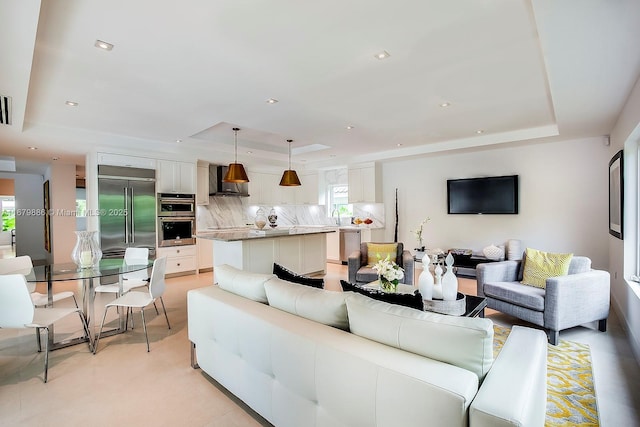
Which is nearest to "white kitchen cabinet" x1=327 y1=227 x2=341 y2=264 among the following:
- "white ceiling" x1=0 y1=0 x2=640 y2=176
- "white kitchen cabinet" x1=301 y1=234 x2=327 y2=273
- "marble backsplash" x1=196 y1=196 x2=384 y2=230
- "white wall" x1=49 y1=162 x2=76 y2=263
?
"marble backsplash" x1=196 y1=196 x2=384 y2=230

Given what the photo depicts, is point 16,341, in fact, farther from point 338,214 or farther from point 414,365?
point 338,214

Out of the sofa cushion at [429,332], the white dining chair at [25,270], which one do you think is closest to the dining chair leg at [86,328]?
the white dining chair at [25,270]

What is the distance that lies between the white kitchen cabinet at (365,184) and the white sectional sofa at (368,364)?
5414mm

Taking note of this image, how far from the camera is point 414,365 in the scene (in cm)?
129

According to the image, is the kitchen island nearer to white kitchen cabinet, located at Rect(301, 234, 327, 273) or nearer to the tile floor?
white kitchen cabinet, located at Rect(301, 234, 327, 273)

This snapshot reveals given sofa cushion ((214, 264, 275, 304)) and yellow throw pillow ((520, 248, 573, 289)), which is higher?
sofa cushion ((214, 264, 275, 304))

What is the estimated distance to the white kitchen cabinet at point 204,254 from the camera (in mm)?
6535

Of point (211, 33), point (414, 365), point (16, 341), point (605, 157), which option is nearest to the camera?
point (414, 365)

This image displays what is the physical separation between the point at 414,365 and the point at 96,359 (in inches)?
114

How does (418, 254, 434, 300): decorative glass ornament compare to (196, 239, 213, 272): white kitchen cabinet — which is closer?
(418, 254, 434, 300): decorative glass ornament

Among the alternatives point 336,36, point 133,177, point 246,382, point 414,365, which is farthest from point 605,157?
point 133,177

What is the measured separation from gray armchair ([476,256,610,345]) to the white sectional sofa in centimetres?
182

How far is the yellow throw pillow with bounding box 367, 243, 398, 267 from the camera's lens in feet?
15.8

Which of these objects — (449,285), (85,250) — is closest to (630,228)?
(449,285)
